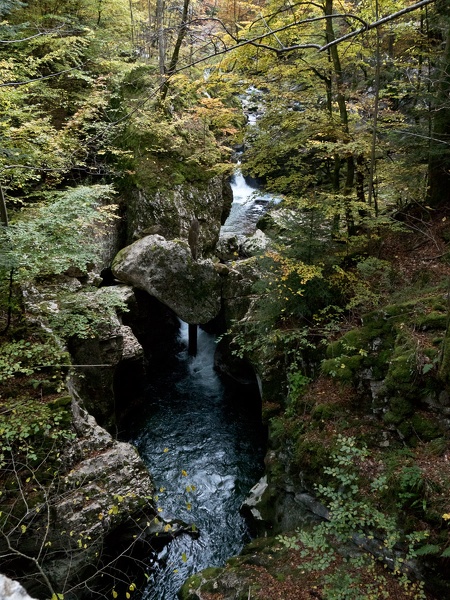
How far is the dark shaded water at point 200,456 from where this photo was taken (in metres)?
7.67

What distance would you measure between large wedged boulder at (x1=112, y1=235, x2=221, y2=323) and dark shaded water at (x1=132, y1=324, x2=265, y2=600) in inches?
105

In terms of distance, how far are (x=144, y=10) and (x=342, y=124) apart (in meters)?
19.5

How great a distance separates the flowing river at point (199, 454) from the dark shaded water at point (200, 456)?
2 cm

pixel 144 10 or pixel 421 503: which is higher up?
pixel 144 10

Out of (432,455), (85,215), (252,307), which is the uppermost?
(85,215)

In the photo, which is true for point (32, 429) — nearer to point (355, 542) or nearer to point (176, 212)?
point (355, 542)

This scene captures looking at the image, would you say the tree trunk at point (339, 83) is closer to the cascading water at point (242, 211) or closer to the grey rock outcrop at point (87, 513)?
the grey rock outcrop at point (87, 513)

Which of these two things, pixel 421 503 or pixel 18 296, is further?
pixel 18 296

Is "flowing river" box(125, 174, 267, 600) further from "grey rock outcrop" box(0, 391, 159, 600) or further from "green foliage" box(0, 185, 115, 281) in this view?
"green foliage" box(0, 185, 115, 281)

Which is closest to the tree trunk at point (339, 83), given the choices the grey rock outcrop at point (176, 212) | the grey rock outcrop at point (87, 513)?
the grey rock outcrop at point (176, 212)

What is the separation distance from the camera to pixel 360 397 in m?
6.73

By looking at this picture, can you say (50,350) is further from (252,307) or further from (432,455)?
(432,455)

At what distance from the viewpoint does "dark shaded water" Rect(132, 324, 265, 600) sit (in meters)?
7.67

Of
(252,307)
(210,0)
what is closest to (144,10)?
(210,0)
